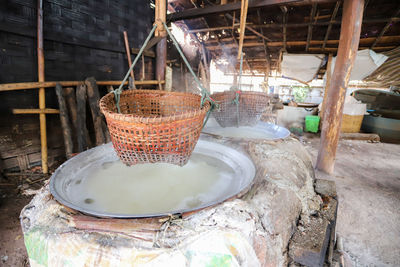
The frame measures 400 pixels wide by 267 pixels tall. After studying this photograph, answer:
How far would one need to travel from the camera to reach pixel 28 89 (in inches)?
121

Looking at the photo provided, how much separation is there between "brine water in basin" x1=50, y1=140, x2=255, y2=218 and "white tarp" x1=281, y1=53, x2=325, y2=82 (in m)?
7.12

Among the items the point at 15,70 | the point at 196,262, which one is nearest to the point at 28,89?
the point at 15,70

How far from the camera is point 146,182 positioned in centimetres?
154

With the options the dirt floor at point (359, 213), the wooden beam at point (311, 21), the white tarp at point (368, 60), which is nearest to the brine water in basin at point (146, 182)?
the dirt floor at point (359, 213)

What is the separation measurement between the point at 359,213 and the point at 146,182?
9.64 ft

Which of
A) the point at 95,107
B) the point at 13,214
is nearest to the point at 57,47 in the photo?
the point at 95,107

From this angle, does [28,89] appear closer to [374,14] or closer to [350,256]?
[350,256]

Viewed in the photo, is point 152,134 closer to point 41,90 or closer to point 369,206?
point 41,90

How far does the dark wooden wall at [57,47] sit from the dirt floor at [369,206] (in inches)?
182

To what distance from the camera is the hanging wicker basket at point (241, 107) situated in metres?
2.35

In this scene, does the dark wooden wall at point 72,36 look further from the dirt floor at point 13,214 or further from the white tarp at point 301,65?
the white tarp at point 301,65

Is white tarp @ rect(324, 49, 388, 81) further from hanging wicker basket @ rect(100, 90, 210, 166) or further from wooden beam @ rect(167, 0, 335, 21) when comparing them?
hanging wicker basket @ rect(100, 90, 210, 166)

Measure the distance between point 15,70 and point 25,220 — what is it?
9.73 feet

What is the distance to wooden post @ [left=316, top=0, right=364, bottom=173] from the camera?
3.19 metres
